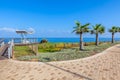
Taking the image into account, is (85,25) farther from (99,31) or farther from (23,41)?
(23,41)

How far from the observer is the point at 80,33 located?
24344 millimetres

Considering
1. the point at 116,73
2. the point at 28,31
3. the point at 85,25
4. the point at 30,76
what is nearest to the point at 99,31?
the point at 85,25

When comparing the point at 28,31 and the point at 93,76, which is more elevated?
the point at 28,31

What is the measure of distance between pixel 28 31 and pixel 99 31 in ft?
52.1

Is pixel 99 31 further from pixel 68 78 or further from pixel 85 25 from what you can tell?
pixel 68 78

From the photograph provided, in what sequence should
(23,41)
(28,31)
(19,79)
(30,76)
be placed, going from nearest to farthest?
(19,79) → (30,76) → (23,41) → (28,31)

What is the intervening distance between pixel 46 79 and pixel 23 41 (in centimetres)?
2205

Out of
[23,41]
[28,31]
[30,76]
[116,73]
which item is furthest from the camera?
[28,31]

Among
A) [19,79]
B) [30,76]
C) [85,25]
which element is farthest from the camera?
[85,25]

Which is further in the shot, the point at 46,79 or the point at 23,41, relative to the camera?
the point at 23,41

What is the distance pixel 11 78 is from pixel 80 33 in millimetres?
18179

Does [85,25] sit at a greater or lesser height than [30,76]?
greater

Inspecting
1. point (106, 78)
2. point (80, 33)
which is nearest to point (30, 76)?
point (106, 78)

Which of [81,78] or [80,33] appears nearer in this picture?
[81,78]
